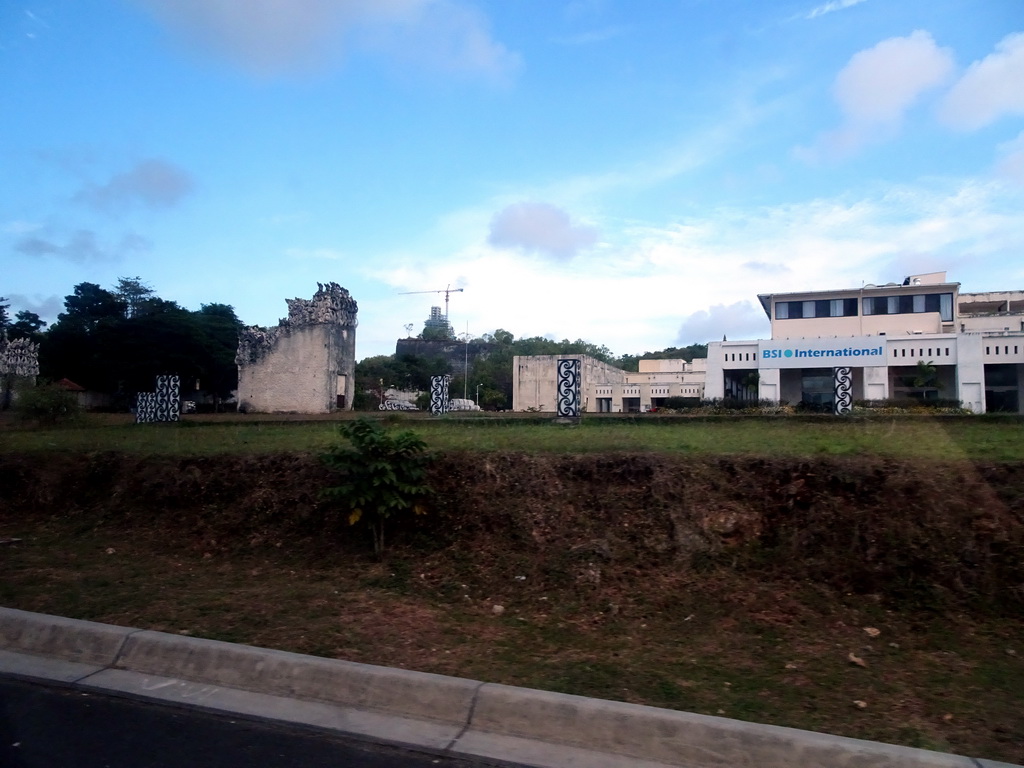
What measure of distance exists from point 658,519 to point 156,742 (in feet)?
17.3

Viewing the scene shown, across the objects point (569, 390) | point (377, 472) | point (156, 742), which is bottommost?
point (156, 742)

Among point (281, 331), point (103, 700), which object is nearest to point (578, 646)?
point (103, 700)

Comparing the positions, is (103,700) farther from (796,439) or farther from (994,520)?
(796,439)

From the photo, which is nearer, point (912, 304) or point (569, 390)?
point (569, 390)

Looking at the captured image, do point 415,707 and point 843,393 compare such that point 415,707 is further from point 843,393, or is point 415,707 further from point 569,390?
point 843,393

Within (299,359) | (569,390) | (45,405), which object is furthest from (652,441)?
(299,359)

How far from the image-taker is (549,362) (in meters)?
56.4

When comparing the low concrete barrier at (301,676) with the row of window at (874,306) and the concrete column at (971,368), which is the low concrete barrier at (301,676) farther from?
the row of window at (874,306)

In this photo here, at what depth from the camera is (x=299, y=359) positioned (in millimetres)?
35031

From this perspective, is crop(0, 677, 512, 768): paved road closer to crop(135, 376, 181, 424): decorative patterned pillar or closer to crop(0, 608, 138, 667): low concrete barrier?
crop(0, 608, 138, 667): low concrete barrier

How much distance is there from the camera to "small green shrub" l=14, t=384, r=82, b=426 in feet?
64.2

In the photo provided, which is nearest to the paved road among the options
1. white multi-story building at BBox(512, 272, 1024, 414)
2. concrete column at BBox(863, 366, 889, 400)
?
white multi-story building at BBox(512, 272, 1024, 414)

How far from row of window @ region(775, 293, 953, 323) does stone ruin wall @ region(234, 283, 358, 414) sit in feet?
83.6

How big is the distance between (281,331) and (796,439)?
28140mm
